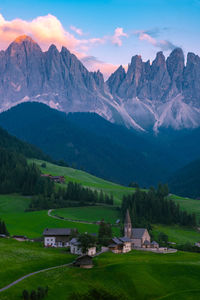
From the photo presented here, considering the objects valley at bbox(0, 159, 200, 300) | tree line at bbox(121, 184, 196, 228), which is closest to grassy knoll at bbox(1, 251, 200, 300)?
valley at bbox(0, 159, 200, 300)

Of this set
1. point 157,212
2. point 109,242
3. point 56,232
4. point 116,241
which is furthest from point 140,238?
point 157,212

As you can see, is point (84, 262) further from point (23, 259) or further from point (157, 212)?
point (157, 212)

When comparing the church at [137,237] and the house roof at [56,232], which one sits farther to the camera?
the church at [137,237]

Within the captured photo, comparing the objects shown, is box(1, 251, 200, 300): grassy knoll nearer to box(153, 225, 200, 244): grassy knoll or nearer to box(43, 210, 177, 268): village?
box(43, 210, 177, 268): village

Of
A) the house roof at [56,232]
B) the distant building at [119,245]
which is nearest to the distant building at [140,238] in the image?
the distant building at [119,245]

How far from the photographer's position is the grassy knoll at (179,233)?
153m

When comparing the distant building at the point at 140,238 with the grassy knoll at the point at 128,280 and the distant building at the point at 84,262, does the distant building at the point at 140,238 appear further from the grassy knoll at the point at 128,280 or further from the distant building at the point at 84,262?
the distant building at the point at 84,262

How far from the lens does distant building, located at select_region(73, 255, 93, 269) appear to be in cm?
9456

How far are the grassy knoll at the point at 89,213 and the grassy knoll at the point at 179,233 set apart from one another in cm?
1668

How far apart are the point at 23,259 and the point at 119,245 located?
28.3m

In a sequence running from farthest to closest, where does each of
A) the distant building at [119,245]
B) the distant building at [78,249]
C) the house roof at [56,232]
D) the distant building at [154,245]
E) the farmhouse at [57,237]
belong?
1. the house roof at [56,232]
2. the distant building at [154,245]
3. the farmhouse at [57,237]
4. the distant building at [119,245]
5. the distant building at [78,249]

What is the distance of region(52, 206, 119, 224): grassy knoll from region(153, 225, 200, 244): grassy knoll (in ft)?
54.7

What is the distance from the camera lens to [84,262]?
94875 mm

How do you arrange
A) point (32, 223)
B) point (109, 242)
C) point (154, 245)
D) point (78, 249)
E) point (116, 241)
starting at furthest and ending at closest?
point (32, 223) → point (154, 245) → point (109, 242) → point (116, 241) → point (78, 249)
